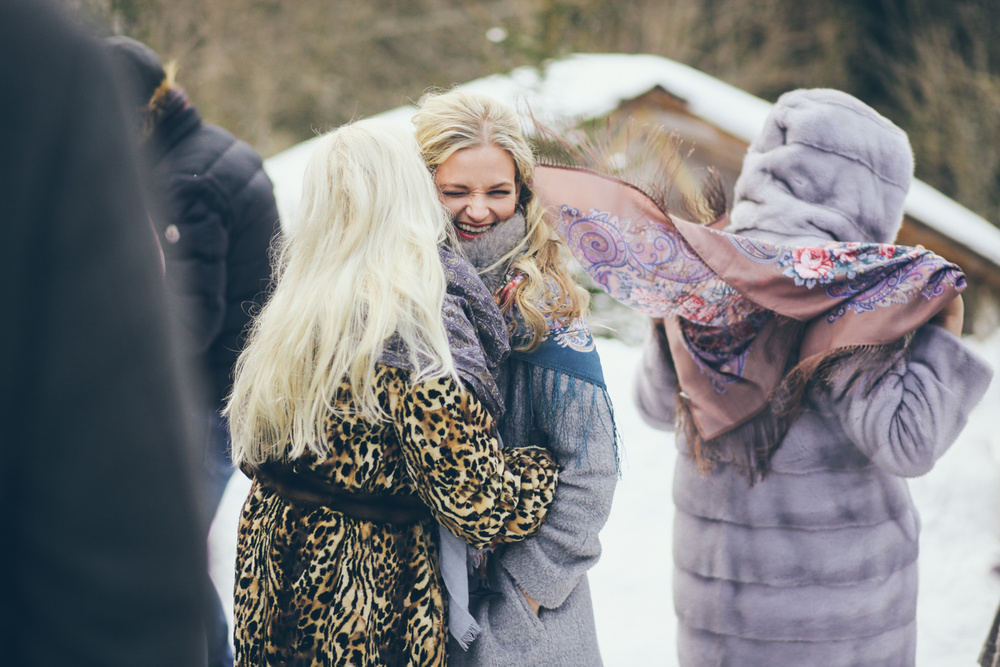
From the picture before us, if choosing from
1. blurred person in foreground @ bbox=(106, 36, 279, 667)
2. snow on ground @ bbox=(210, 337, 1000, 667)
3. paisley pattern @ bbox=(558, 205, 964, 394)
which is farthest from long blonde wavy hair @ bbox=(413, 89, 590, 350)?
snow on ground @ bbox=(210, 337, 1000, 667)

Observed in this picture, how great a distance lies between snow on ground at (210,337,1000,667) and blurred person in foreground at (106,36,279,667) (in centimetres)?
69

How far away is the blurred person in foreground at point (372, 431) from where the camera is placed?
4.33 feet

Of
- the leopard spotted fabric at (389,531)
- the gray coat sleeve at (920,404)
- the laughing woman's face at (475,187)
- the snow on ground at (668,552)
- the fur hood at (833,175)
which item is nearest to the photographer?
the leopard spotted fabric at (389,531)

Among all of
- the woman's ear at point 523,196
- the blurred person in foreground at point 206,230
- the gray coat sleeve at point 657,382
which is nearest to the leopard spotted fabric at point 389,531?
the woman's ear at point 523,196

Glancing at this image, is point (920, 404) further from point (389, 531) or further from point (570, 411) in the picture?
point (389, 531)

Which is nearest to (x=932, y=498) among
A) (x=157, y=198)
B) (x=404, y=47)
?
(x=157, y=198)

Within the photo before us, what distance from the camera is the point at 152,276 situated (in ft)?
1.77

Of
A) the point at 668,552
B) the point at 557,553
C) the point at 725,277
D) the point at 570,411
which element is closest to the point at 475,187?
the point at 570,411

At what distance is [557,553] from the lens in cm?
146

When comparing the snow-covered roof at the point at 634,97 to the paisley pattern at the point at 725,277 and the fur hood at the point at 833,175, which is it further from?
the paisley pattern at the point at 725,277

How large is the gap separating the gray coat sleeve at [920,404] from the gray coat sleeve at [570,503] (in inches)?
27.4

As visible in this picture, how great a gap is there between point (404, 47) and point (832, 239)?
11932mm

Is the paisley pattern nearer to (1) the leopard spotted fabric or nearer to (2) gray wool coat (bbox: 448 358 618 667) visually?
(2) gray wool coat (bbox: 448 358 618 667)

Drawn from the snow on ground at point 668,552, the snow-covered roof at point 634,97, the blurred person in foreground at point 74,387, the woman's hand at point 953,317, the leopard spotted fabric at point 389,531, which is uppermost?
the blurred person in foreground at point 74,387
